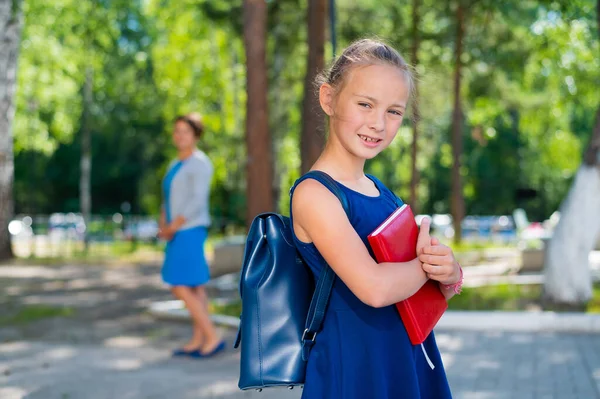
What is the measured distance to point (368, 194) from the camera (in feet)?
8.94

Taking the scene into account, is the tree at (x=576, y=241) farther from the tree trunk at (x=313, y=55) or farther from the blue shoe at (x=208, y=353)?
the tree trunk at (x=313, y=55)

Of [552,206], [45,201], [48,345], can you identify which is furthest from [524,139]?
[48,345]

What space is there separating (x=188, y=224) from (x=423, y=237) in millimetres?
6006

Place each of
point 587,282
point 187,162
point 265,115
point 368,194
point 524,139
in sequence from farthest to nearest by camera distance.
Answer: point 524,139
point 265,115
point 587,282
point 187,162
point 368,194

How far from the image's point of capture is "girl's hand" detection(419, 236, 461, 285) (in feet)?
8.32

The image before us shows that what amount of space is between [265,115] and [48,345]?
5193 millimetres

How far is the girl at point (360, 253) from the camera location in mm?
2490

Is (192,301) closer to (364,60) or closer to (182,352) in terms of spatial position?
(182,352)

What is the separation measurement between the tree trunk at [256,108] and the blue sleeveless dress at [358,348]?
419 inches

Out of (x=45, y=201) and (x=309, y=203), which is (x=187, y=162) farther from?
(x=45, y=201)

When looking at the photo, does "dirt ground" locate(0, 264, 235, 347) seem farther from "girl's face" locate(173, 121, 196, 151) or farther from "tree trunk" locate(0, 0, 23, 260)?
"girl's face" locate(173, 121, 196, 151)

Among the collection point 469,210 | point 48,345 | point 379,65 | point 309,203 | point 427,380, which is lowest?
point 469,210

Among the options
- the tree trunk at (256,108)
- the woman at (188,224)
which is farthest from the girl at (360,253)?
the tree trunk at (256,108)

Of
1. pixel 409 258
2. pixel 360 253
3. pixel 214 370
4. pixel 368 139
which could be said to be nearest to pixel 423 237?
pixel 409 258
